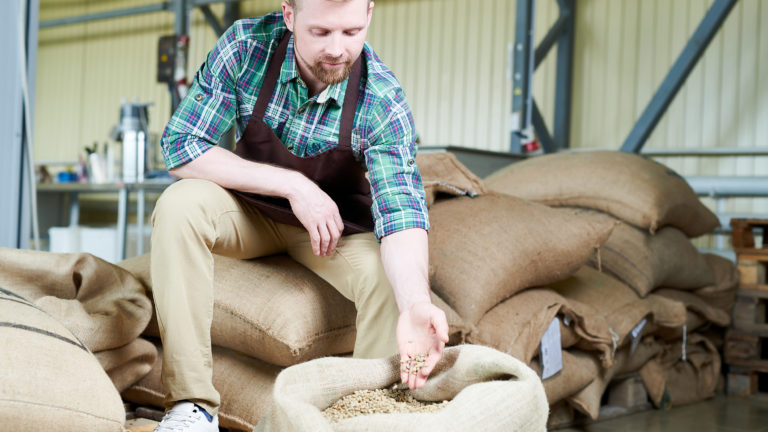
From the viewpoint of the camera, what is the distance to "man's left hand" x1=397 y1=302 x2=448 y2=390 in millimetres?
1248

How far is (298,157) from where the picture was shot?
175 cm

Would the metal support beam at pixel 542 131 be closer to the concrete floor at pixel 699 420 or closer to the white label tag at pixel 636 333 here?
the concrete floor at pixel 699 420

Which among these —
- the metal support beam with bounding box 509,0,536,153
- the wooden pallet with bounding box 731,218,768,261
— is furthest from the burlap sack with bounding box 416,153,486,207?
the metal support beam with bounding box 509,0,536,153

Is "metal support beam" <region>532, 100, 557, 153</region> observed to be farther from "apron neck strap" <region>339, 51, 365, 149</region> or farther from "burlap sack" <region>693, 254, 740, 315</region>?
"apron neck strap" <region>339, 51, 365, 149</region>

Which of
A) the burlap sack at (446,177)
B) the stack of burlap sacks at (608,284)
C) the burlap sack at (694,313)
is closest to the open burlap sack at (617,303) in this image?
the stack of burlap sacks at (608,284)

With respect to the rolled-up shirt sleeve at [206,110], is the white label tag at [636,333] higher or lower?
lower

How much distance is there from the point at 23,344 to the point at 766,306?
322 centimetres

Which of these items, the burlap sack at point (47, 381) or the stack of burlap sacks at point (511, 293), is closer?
the burlap sack at point (47, 381)

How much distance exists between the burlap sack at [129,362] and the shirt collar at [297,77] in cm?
72

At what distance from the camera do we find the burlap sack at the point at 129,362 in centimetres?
181

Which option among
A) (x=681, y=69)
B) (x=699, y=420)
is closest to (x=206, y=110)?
(x=699, y=420)

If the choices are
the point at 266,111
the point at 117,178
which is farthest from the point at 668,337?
the point at 117,178

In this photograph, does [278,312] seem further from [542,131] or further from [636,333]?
[542,131]

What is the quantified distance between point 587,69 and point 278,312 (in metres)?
4.47
